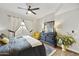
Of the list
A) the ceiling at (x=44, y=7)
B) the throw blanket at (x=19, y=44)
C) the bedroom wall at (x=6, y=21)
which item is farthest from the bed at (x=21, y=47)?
the ceiling at (x=44, y=7)

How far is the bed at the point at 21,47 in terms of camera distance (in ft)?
5.84

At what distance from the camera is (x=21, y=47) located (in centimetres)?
178

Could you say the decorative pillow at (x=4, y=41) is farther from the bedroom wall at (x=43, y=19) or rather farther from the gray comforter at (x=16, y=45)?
the bedroom wall at (x=43, y=19)

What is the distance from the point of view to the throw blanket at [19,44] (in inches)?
70.0

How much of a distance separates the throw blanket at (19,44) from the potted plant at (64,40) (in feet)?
1.10

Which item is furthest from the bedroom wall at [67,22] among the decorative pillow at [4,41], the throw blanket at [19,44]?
the decorative pillow at [4,41]

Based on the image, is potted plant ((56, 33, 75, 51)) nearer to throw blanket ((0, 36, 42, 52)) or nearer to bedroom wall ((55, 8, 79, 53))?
bedroom wall ((55, 8, 79, 53))

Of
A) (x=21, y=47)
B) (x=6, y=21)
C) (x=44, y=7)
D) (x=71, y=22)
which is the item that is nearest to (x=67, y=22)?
(x=71, y=22)

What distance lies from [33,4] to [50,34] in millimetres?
469

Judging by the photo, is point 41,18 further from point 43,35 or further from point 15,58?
point 15,58

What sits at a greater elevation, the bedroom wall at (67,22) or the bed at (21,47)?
the bedroom wall at (67,22)

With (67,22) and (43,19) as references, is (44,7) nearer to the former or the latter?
(43,19)

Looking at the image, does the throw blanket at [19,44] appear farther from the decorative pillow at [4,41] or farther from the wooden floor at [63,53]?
the wooden floor at [63,53]

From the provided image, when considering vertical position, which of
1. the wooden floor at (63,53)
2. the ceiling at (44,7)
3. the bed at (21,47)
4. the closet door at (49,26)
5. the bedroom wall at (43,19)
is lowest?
the wooden floor at (63,53)
